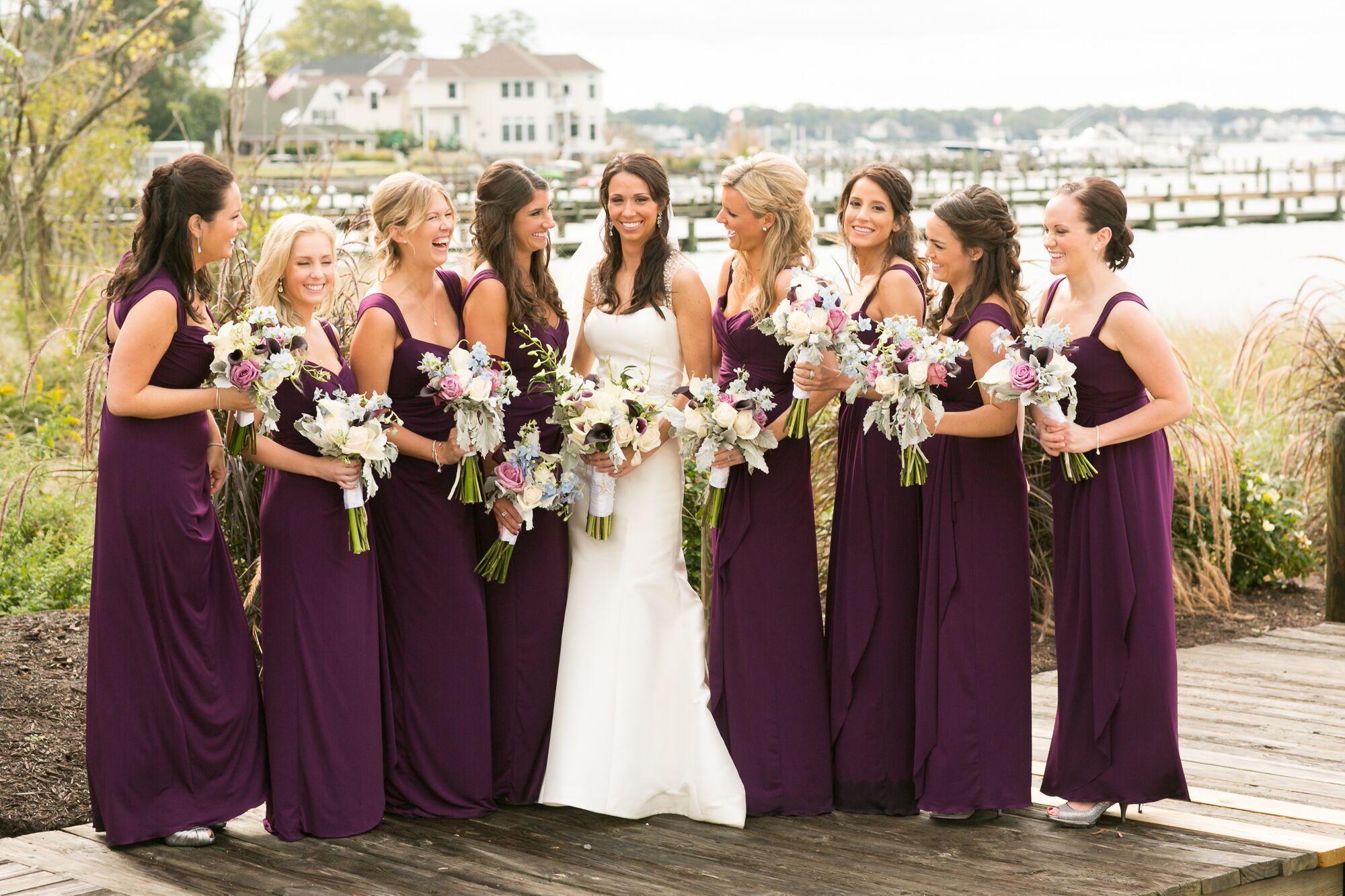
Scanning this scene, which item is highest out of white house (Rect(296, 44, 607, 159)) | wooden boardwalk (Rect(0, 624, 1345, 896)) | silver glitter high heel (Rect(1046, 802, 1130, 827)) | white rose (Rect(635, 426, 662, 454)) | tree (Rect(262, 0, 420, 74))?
tree (Rect(262, 0, 420, 74))

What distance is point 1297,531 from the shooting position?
31.8 ft

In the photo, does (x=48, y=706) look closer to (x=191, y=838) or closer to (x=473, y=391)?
(x=191, y=838)

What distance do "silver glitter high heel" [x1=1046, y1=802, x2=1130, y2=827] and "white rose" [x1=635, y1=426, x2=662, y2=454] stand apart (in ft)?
6.25

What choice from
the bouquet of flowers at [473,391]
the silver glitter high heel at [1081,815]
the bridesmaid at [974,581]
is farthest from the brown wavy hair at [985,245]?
the silver glitter high heel at [1081,815]

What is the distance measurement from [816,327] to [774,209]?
62cm

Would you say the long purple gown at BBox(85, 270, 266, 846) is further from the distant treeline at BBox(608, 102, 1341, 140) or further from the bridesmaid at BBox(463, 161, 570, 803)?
the distant treeline at BBox(608, 102, 1341, 140)

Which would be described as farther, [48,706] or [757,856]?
[48,706]

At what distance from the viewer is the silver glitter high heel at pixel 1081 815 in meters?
4.96

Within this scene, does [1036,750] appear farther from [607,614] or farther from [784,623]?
[607,614]

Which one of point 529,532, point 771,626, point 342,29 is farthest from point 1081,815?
point 342,29

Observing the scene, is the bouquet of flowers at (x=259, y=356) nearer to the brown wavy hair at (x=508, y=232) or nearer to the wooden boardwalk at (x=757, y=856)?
the brown wavy hair at (x=508, y=232)

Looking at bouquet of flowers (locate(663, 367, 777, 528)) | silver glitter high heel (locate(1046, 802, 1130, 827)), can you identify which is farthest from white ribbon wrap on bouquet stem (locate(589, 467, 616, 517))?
silver glitter high heel (locate(1046, 802, 1130, 827))

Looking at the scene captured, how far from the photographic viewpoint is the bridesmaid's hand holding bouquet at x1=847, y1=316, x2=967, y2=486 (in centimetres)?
470

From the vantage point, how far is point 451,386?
15.7ft
